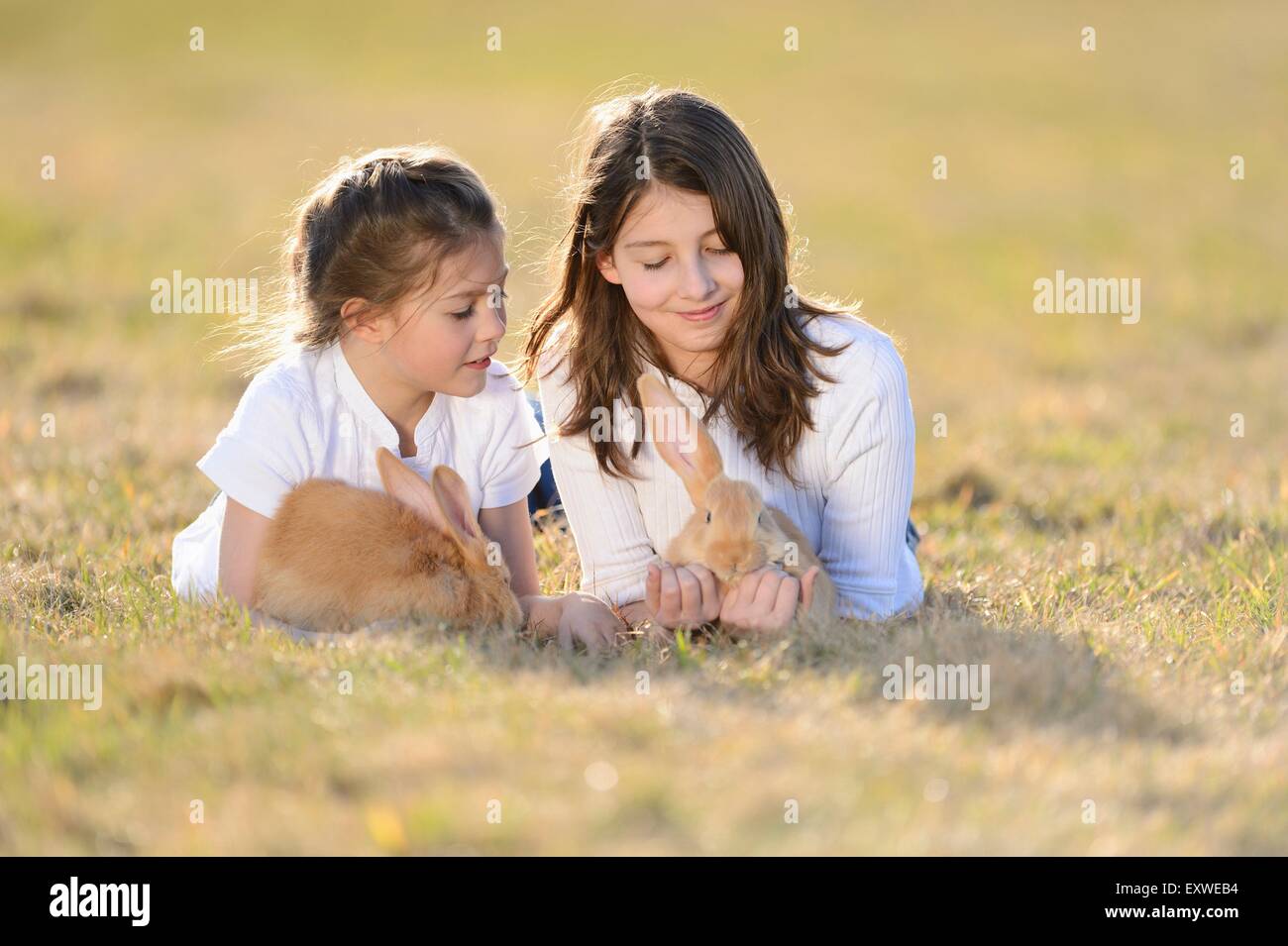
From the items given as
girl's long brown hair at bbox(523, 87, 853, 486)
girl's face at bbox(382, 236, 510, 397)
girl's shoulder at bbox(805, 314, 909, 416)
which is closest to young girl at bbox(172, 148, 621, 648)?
girl's face at bbox(382, 236, 510, 397)

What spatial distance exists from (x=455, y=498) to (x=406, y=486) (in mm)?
150

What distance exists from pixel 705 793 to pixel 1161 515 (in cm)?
369

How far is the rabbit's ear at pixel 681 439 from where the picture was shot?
3.83 meters

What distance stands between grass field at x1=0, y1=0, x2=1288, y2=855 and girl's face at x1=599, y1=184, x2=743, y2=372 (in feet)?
2.32

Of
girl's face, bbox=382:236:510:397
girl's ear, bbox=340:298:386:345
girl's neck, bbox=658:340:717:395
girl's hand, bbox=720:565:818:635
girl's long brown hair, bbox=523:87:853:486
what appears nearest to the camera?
girl's hand, bbox=720:565:818:635

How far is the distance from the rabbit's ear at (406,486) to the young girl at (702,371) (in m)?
0.62

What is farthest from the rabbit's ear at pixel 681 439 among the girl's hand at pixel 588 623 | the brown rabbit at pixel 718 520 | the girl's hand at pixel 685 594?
the girl's hand at pixel 588 623

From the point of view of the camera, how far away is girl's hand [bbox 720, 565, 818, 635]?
11.8 ft

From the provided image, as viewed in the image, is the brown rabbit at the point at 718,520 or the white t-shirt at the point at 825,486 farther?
the white t-shirt at the point at 825,486

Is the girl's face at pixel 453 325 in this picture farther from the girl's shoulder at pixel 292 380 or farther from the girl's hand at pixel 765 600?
the girl's hand at pixel 765 600

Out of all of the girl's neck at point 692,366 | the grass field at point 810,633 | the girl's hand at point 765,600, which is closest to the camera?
the grass field at point 810,633

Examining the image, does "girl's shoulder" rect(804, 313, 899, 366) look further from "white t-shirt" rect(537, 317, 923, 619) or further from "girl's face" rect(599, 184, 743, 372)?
"girl's face" rect(599, 184, 743, 372)

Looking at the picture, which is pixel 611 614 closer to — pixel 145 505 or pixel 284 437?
pixel 284 437

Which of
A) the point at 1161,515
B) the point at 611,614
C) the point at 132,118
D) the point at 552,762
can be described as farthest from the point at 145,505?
the point at 132,118
